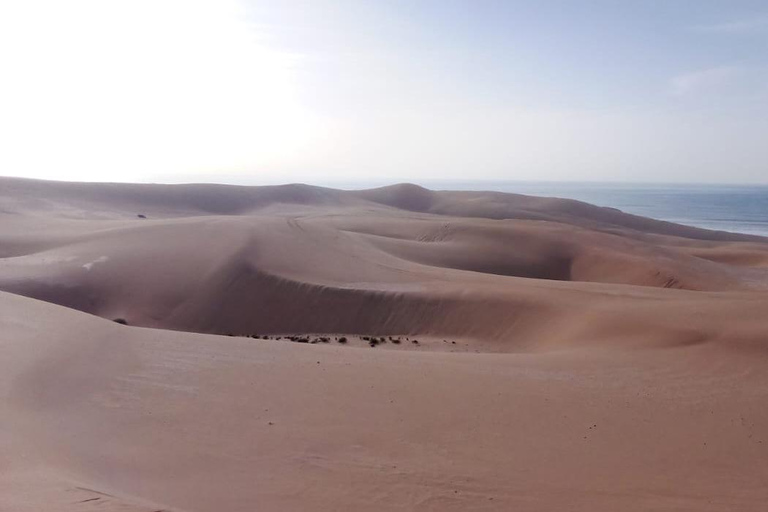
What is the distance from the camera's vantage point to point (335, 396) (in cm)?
786

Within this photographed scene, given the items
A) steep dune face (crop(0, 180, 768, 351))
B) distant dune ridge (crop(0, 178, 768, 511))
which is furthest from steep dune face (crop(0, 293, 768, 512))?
steep dune face (crop(0, 180, 768, 351))

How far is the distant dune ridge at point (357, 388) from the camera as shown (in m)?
5.55

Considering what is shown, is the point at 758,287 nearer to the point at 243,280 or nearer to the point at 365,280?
the point at 365,280

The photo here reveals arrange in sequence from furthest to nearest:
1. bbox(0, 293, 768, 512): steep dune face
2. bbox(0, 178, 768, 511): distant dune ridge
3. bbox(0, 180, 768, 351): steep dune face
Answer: bbox(0, 180, 768, 351): steep dune face < bbox(0, 178, 768, 511): distant dune ridge < bbox(0, 293, 768, 512): steep dune face

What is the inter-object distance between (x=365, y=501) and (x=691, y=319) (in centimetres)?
872

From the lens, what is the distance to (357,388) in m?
8.21

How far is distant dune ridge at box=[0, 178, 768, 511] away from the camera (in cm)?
555

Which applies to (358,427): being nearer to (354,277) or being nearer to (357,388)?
(357,388)

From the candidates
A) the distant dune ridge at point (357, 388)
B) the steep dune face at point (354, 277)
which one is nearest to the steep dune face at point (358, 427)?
the distant dune ridge at point (357, 388)

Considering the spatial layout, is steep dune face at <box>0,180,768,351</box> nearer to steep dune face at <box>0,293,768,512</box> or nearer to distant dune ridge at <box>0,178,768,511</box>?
distant dune ridge at <box>0,178,768,511</box>

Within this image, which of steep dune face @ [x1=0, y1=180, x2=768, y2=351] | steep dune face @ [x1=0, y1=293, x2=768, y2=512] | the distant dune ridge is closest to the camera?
steep dune face @ [x1=0, y1=293, x2=768, y2=512]

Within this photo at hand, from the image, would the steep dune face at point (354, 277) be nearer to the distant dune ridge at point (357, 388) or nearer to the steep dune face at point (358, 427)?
the distant dune ridge at point (357, 388)

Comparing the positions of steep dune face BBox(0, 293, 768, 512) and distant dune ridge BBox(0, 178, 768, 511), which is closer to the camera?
steep dune face BBox(0, 293, 768, 512)

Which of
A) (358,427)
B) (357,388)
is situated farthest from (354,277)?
(358,427)
